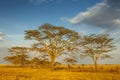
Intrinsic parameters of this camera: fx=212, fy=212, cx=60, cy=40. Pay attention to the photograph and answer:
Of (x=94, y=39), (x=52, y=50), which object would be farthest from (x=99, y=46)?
(x=52, y=50)

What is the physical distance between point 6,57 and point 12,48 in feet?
19.2

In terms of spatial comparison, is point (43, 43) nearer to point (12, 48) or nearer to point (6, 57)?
point (12, 48)

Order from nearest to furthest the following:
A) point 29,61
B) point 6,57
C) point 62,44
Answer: point 62,44
point 29,61
point 6,57

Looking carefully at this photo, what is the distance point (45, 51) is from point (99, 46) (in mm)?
13256

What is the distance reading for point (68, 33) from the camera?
50.8 m

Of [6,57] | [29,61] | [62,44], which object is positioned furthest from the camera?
[6,57]

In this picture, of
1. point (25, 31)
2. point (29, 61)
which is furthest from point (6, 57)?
point (25, 31)

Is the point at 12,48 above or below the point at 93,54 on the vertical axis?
above

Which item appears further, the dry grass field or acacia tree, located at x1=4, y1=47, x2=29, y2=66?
acacia tree, located at x1=4, y1=47, x2=29, y2=66

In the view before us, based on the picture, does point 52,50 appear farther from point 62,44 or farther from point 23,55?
point 23,55

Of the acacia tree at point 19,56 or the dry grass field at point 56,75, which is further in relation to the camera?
the acacia tree at point 19,56

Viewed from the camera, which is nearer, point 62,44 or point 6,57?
point 62,44

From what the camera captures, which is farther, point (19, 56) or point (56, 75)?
point (19, 56)

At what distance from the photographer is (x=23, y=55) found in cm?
7531
